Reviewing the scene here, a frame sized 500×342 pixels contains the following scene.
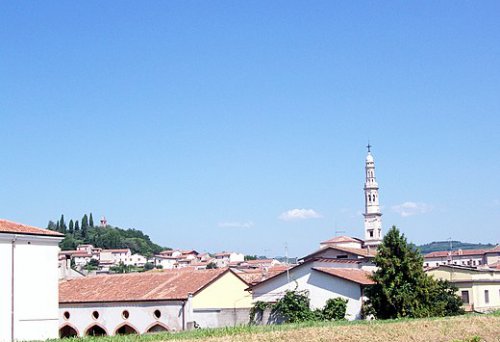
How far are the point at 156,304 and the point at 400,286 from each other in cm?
1531

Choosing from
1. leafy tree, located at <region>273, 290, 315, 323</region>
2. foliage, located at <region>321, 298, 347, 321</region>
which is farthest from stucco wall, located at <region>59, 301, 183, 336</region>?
foliage, located at <region>321, 298, 347, 321</region>

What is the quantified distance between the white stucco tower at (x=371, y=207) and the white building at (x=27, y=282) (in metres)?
71.5

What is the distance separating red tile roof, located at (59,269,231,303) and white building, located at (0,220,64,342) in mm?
8108

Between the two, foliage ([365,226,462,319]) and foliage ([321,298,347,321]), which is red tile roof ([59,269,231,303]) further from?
foliage ([365,226,462,319])

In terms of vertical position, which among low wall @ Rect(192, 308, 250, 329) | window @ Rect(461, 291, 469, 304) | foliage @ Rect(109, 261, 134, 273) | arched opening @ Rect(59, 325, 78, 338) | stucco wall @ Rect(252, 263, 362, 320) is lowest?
arched opening @ Rect(59, 325, 78, 338)

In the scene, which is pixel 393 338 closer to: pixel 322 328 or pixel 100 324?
pixel 322 328

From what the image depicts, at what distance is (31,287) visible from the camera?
3747 centimetres

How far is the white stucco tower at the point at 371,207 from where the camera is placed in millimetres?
104938

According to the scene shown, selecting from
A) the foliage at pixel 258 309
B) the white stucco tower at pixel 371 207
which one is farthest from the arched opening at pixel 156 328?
the white stucco tower at pixel 371 207

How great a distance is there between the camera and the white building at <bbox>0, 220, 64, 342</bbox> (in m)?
35.7

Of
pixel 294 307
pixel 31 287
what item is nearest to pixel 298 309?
pixel 294 307

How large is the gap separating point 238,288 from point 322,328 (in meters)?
18.4

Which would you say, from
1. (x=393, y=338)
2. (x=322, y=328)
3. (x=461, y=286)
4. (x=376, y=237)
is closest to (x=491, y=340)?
(x=393, y=338)

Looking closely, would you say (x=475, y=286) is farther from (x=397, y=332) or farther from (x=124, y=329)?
(x=124, y=329)
